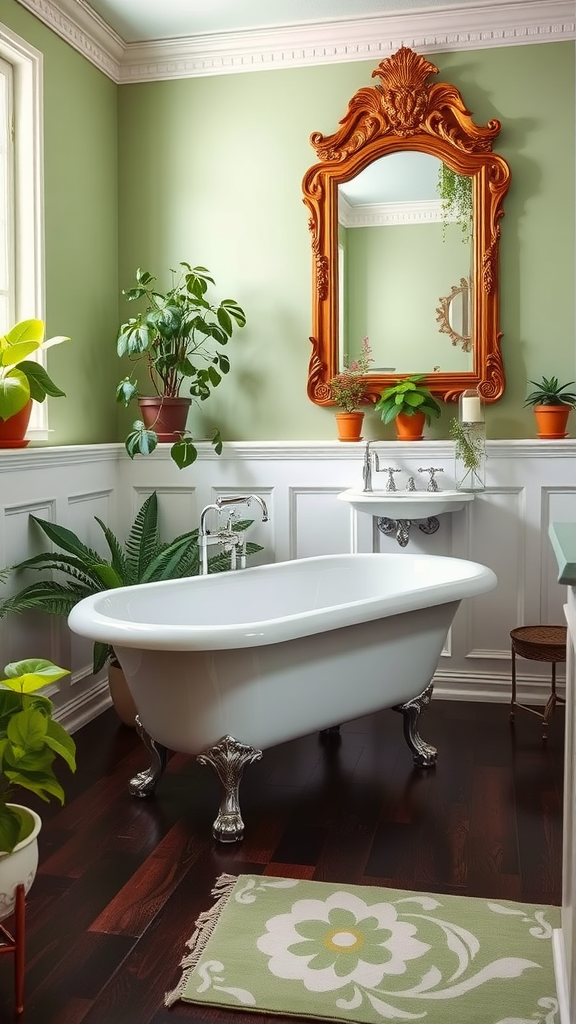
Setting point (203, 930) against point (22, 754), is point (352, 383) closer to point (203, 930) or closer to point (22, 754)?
point (203, 930)

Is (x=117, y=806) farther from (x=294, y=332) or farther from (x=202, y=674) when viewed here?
(x=294, y=332)

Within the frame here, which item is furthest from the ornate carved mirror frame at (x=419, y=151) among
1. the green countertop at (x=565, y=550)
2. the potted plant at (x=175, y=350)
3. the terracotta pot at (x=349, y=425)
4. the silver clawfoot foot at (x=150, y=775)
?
the green countertop at (x=565, y=550)

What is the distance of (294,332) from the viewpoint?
4.10 meters

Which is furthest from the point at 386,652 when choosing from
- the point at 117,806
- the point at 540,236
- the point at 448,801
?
the point at 540,236

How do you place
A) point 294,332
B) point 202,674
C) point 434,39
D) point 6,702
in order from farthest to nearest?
point 294,332 < point 434,39 < point 202,674 < point 6,702

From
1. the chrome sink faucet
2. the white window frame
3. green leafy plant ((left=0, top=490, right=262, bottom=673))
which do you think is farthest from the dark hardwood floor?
the white window frame

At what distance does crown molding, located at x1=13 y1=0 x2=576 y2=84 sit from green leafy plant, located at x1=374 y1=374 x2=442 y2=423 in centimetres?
140

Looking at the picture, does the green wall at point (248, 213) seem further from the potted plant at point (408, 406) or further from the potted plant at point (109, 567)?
the potted plant at point (109, 567)

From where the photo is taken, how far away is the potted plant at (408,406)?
383 cm

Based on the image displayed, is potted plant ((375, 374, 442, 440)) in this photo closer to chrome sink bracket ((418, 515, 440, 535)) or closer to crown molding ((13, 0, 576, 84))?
chrome sink bracket ((418, 515, 440, 535))

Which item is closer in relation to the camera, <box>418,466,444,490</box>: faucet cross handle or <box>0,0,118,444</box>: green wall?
<box>0,0,118,444</box>: green wall

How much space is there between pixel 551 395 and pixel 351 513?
3.16 ft

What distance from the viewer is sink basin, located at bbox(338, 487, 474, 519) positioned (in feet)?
11.9

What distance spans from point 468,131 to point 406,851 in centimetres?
286
